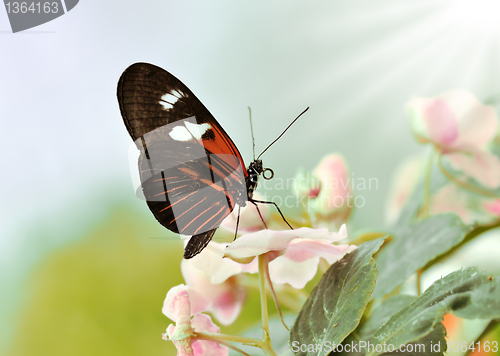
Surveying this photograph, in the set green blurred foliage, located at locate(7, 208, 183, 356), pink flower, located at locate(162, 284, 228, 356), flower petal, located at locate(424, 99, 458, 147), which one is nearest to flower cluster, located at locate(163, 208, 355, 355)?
pink flower, located at locate(162, 284, 228, 356)

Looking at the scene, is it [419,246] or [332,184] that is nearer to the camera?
[419,246]

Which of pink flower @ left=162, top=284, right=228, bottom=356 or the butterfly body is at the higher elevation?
the butterfly body

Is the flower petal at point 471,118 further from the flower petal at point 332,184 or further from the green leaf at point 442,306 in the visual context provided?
the green leaf at point 442,306

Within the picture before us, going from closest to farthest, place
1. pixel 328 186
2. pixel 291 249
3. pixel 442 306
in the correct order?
pixel 442 306, pixel 291 249, pixel 328 186

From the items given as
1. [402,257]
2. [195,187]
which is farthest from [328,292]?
[195,187]

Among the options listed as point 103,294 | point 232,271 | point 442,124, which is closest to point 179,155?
point 232,271

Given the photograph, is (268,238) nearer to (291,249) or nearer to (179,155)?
(291,249)

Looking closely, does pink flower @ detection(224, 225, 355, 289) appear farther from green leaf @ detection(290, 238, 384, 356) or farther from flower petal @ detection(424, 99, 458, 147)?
flower petal @ detection(424, 99, 458, 147)
